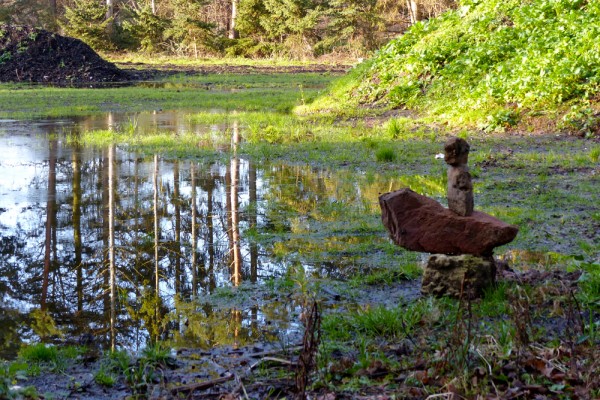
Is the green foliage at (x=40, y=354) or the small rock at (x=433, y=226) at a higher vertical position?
the small rock at (x=433, y=226)

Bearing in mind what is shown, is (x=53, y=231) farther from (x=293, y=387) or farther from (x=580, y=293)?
(x=580, y=293)

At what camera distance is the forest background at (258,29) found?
4284cm

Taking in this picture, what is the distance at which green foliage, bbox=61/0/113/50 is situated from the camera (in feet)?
145

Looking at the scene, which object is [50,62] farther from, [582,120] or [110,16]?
[582,120]

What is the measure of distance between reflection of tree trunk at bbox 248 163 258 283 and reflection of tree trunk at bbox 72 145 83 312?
135 cm

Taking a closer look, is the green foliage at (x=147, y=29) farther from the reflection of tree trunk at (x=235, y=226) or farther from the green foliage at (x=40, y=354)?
the green foliage at (x=40, y=354)

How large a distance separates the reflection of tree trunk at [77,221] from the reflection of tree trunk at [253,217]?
1350 millimetres

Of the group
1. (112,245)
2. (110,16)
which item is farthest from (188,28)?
(112,245)

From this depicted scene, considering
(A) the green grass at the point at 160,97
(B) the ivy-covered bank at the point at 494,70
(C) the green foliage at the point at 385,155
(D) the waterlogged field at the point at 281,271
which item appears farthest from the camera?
(A) the green grass at the point at 160,97

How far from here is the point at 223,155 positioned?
11.8 m

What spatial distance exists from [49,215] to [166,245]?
2.04 metres

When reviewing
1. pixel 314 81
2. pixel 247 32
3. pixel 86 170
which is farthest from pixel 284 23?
pixel 86 170

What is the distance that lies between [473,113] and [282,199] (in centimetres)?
627

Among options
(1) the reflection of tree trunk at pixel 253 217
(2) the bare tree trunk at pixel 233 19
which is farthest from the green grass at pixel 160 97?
(2) the bare tree trunk at pixel 233 19
